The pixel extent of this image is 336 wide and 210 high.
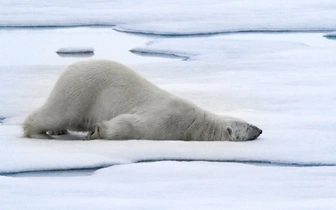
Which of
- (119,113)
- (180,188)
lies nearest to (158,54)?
(119,113)

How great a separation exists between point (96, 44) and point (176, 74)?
2728 millimetres

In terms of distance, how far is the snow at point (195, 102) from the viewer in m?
3.06

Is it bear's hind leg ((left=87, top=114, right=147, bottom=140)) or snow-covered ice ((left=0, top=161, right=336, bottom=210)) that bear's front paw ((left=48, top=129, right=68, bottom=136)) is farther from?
snow-covered ice ((left=0, top=161, right=336, bottom=210))

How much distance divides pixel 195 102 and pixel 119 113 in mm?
1368

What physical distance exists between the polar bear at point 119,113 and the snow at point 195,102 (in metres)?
0.12

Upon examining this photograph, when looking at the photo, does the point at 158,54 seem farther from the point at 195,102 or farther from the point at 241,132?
the point at 241,132

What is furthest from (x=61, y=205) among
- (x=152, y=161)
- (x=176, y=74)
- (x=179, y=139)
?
(x=176, y=74)

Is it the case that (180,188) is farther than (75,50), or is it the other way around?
(75,50)

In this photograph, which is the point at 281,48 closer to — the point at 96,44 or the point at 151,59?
the point at 151,59

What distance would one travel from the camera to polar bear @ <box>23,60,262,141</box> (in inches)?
167

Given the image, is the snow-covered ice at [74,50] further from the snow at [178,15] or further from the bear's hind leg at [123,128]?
the bear's hind leg at [123,128]

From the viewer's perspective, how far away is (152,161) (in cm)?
377

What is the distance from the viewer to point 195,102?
565 cm

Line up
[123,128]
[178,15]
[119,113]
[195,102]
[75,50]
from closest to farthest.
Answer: [123,128] → [119,113] → [195,102] → [75,50] → [178,15]
